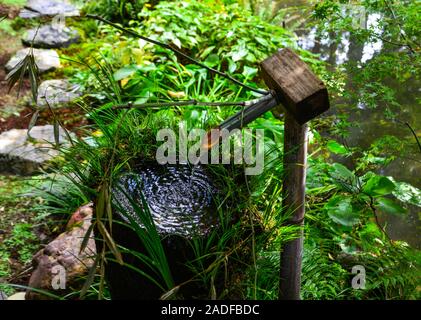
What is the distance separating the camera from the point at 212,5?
5027 mm

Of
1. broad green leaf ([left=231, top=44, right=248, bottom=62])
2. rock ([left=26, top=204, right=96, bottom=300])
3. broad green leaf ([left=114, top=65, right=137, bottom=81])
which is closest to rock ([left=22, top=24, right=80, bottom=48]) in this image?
broad green leaf ([left=114, top=65, right=137, bottom=81])

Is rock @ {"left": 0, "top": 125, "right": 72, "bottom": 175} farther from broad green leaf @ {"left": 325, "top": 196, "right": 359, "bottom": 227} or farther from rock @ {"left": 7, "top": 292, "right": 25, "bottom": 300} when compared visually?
broad green leaf @ {"left": 325, "top": 196, "right": 359, "bottom": 227}

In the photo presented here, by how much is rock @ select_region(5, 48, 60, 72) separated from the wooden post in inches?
140

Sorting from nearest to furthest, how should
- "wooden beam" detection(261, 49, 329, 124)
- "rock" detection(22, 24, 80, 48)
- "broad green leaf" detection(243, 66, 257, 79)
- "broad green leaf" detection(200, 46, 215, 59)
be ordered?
"wooden beam" detection(261, 49, 329, 124)
"broad green leaf" detection(243, 66, 257, 79)
"broad green leaf" detection(200, 46, 215, 59)
"rock" detection(22, 24, 80, 48)

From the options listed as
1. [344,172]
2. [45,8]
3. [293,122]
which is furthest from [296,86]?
[45,8]

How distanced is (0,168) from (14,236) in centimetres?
85

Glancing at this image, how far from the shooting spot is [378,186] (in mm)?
2359

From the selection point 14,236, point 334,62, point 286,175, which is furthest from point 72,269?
point 334,62

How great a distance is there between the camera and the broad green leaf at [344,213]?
2340mm

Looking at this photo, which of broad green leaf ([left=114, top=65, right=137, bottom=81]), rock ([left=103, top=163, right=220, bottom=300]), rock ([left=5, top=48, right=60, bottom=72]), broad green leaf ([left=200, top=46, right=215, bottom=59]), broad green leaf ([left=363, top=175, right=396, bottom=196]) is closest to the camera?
rock ([left=103, top=163, right=220, bottom=300])

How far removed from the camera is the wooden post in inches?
61.0

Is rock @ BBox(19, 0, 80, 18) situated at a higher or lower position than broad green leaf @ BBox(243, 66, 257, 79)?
higher

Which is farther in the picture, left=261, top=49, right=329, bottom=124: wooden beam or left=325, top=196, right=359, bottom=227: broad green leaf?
left=325, top=196, right=359, bottom=227: broad green leaf
